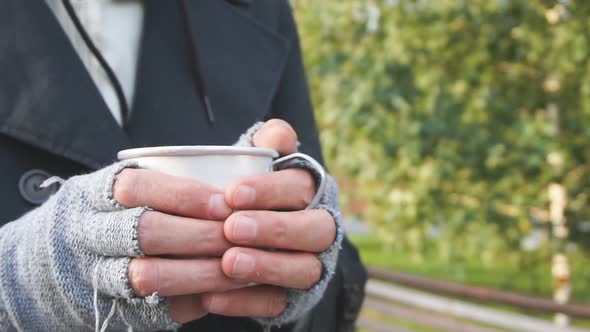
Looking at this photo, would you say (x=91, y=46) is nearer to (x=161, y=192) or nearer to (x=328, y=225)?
(x=161, y=192)

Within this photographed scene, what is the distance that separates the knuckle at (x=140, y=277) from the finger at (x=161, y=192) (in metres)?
0.08

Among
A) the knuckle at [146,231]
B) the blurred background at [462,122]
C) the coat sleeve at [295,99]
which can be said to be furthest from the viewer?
the blurred background at [462,122]

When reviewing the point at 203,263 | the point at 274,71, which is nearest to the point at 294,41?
the point at 274,71

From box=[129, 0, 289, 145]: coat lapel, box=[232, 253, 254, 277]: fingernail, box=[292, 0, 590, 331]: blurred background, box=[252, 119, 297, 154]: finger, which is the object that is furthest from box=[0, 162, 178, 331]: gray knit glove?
box=[292, 0, 590, 331]: blurred background

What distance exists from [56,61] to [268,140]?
425 millimetres

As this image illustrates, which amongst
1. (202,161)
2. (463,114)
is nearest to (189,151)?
(202,161)

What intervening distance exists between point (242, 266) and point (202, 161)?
0.16 metres

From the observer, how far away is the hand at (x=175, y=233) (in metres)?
0.91

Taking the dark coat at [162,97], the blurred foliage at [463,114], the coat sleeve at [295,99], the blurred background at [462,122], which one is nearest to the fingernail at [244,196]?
the dark coat at [162,97]

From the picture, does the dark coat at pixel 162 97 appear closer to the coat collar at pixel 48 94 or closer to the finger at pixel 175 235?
the coat collar at pixel 48 94

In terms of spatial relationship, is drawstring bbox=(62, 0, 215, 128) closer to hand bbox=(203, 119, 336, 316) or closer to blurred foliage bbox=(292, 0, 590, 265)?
hand bbox=(203, 119, 336, 316)

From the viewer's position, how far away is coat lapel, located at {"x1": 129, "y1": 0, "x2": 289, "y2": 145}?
1352 mm

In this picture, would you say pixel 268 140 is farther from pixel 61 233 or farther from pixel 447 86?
pixel 447 86

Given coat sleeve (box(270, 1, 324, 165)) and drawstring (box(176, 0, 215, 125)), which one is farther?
coat sleeve (box(270, 1, 324, 165))
